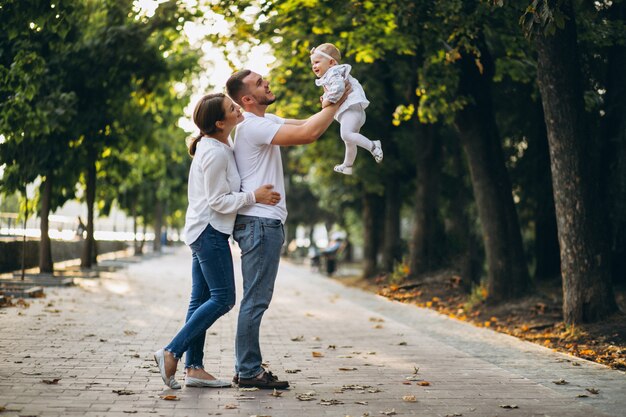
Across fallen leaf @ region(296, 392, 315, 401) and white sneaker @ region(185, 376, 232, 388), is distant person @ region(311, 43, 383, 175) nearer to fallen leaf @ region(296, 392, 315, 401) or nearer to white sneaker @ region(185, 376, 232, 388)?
fallen leaf @ region(296, 392, 315, 401)

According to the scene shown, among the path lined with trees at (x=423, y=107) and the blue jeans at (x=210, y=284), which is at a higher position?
the path lined with trees at (x=423, y=107)

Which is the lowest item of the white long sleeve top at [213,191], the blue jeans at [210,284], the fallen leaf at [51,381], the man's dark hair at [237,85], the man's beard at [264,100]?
the fallen leaf at [51,381]

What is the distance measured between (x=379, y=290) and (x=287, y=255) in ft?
107

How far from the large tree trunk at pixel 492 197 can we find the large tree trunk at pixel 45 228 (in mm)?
9940

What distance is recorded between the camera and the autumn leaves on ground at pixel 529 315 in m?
9.89

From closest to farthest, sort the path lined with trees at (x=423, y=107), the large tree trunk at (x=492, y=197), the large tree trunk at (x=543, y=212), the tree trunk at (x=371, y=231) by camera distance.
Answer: the path lined with trees at (x=423, y=107) → the large tree trunk at (x=492, y=197) → the large tree trunk at (x=543, y=212) → the tree trunk at (x=371, y=231)

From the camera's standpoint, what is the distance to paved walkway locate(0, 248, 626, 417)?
5875 millimetres

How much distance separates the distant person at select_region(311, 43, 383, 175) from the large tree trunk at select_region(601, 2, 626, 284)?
391 inches

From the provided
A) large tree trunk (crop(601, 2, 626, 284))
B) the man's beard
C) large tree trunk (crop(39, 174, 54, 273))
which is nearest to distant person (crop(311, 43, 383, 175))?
the man's beard

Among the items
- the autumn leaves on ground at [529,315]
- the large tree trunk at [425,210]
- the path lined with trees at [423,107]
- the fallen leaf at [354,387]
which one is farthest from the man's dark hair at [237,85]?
the large tree trunk at [425,210]

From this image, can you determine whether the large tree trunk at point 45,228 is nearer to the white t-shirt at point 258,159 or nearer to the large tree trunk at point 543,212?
the large tree trunk at point 543,212

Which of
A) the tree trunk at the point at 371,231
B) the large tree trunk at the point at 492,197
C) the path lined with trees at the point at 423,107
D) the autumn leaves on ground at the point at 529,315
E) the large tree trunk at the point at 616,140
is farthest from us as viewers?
the tree trunk at the point at 371,231

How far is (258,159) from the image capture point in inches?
248

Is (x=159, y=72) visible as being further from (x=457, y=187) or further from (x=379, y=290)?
(x=457, y=187)
